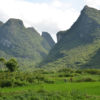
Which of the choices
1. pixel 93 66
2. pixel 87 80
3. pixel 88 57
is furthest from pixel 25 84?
pixel 88 57

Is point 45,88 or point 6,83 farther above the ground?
point 6,83

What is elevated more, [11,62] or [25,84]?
[11,62]

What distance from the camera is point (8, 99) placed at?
26906 mm

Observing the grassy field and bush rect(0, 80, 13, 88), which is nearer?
the grassy field

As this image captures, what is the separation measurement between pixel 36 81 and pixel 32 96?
887 inches

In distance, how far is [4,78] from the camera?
49125 mm

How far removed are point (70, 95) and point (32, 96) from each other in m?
4.20

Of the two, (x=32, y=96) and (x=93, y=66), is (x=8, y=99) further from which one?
(x=93, y=66)

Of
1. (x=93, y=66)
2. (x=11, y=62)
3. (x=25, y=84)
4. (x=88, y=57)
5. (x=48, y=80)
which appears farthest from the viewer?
(x=88, y=57)

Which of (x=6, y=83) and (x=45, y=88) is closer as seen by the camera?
(x=45, y=88)

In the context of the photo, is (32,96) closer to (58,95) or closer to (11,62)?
(58,95)

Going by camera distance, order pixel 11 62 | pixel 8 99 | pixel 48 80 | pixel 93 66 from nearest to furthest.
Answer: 1. pixel 8 99
2. pixel 48 80
3. pixel 11 62
4. pixel 93 66

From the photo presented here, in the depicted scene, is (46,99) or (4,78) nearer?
(46,99)

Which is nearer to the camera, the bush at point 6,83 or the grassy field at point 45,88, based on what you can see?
the grassy field at point 45,88
